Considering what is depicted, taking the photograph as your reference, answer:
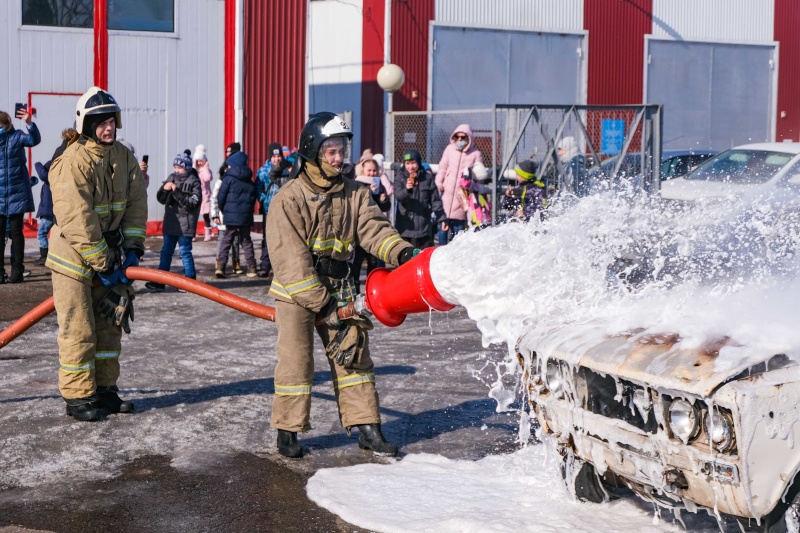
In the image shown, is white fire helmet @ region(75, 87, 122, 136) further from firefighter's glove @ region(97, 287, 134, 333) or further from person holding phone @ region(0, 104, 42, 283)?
person holding phone @ region(0, 104, 42, 283)

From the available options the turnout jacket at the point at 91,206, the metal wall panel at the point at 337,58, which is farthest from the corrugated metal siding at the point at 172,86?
the turnout jacket at the point at 91,206

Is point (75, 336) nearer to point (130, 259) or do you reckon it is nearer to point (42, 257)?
point (130, 259)

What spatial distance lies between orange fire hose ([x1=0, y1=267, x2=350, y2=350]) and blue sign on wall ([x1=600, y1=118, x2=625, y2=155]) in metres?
9.35

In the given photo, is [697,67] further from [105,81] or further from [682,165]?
[105,81]

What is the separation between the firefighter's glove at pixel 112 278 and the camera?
699 centimetres

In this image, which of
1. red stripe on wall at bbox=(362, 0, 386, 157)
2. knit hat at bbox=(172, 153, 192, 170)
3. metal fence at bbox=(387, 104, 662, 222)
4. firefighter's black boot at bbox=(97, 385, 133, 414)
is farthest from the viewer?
red stripe on wall at bbox=(362, 0, 386, 157)

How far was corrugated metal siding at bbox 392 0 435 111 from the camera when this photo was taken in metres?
23.2

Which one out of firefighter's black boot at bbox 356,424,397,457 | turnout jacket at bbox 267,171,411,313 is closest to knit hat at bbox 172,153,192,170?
turnout jacket at bbox 267,171,411,313

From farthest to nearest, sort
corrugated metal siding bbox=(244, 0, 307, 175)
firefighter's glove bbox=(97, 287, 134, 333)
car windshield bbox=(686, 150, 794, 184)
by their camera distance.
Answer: corrugated metal siding bbox=(244, 0, 307, 175), car windshield bbox=(686, 150, 794, 184), firefighter's glove bbox=(97, 287, 134, 333)

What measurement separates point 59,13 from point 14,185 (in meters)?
6.26

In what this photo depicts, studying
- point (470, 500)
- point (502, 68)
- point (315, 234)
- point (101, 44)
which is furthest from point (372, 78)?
point (470, 500)

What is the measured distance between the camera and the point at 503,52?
79.7 ft

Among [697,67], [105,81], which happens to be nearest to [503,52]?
[697,67]

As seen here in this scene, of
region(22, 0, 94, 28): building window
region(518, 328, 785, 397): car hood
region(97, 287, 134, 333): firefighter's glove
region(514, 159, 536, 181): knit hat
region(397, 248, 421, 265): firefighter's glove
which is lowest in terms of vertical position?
region(97, 287, 134, 333): firefighter's glove
